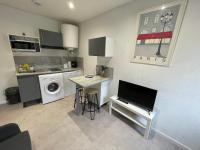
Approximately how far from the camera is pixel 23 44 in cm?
260

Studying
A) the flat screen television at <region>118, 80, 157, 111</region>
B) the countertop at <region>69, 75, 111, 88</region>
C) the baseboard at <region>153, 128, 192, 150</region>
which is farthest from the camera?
the countertop at <region>69, 75, 111, 88</region>

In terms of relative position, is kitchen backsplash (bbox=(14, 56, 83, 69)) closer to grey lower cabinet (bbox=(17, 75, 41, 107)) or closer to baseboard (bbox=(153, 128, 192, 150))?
grey lower cabinet (bbox=(17, 75, 41, 107))

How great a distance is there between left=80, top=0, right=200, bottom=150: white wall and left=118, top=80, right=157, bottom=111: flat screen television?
0.14 meters

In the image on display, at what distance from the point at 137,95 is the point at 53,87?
2.36m

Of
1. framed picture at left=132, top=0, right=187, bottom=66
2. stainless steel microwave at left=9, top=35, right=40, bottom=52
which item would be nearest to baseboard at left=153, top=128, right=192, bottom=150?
framed picture at left=132, top=0, right=187, bottom=66

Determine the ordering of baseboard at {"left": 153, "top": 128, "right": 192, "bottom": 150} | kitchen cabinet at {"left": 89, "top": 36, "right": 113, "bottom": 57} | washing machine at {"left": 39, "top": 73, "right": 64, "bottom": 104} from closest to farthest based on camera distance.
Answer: baseboard at {"left": 153, "top": 128, "right": 192, "bottom": 150}
kitchen cabinet at {"left": 89, "top": 36, "right": 113, "bottom": 57}
washing machine at {"left": 39, "top": 73, "right": 64, "bottom": 104}

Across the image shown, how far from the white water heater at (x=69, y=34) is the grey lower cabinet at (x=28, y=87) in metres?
1.42

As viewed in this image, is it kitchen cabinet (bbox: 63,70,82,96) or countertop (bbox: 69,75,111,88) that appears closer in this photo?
countertop (bbox: 69,75,111,88)

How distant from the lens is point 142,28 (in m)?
1.87

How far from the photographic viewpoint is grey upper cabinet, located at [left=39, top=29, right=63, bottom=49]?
2.80 m

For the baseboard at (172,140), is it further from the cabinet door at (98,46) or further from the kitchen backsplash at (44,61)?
the kitchen backsplash at (44,61)

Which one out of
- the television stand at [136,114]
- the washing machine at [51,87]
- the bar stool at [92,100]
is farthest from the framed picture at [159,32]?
the washing machine at [51,87]

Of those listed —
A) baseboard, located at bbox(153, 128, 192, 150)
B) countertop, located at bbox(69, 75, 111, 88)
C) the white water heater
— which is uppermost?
the white water heater

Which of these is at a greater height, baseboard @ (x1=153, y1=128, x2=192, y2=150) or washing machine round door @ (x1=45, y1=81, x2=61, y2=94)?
washing machine round door @ (x1=45, y1=81, x2=61, y2=94)
